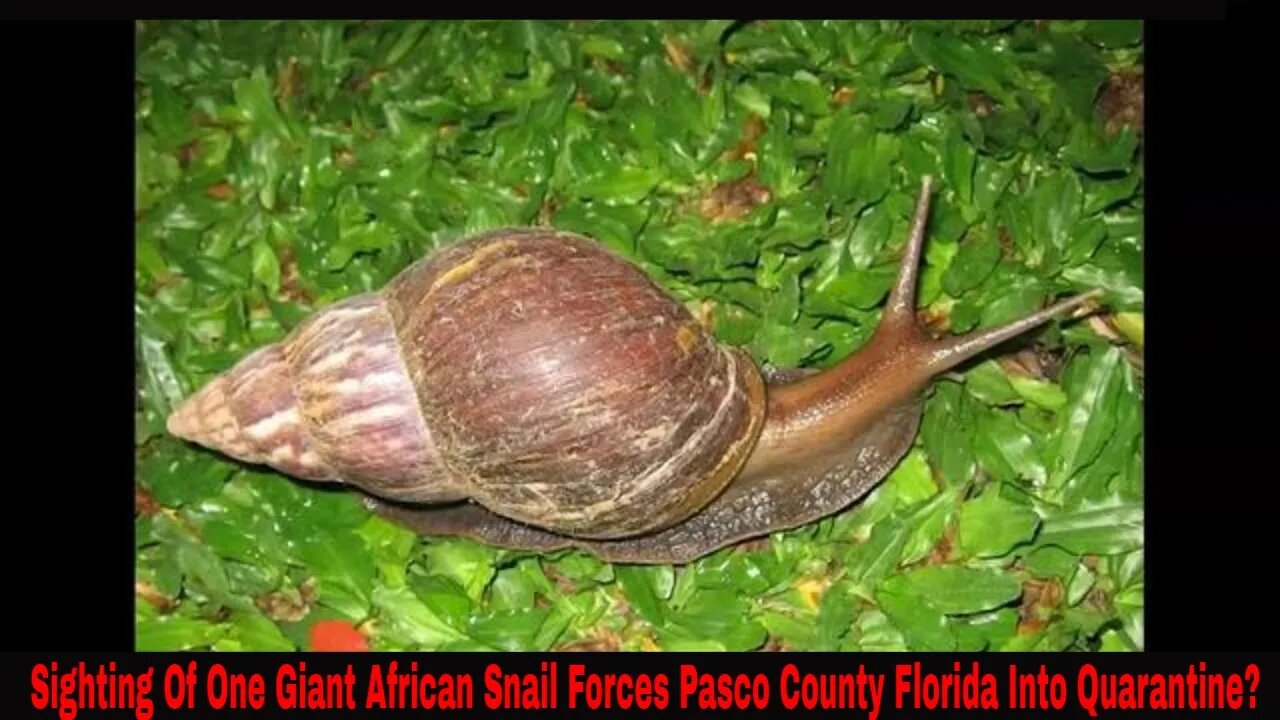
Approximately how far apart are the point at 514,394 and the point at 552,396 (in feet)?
0.21

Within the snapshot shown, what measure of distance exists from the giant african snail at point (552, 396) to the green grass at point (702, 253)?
255mm

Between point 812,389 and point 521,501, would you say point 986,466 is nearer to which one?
point 812,389

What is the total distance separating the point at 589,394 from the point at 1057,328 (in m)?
1.14

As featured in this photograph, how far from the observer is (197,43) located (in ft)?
9.96

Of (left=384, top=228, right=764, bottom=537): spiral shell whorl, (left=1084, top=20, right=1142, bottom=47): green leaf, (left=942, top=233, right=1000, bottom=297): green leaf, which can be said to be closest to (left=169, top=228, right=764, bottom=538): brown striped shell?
(left=384, top=228, right=764, bottom=537): spiral shell whorl

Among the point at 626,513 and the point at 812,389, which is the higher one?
the point at 812,389

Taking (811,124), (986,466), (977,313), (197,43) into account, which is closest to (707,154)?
(811,124)

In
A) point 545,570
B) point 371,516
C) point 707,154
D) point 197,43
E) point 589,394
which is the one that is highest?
point 197,43

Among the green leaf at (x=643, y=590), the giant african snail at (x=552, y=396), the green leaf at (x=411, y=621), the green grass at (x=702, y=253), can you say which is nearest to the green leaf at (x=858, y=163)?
the green grass at (x=702, y=253)

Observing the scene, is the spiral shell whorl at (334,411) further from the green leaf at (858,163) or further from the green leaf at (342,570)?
the green leaf at (858,163)

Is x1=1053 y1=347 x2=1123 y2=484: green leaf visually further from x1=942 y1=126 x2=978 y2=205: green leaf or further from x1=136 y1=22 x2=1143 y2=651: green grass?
x1=942 y1=126 x2=978 y2=205: green leaf

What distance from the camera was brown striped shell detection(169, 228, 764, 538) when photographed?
1812 millimetres

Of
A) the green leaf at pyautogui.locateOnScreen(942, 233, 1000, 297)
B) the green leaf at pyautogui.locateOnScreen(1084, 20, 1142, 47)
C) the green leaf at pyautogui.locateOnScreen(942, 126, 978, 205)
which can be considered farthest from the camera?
the green leaf at pyautogui.locateOnScreen(1084, 20, 1142, 47)

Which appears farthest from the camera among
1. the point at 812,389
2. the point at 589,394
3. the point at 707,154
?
the point at 707,154
